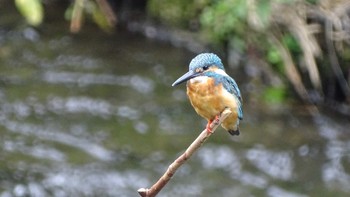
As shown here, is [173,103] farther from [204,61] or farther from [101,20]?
[204,61]

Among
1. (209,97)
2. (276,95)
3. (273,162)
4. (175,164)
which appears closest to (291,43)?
(276,95)

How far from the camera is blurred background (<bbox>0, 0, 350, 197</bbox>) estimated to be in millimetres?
4922

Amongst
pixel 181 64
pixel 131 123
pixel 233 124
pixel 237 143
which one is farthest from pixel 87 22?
pixel 233 124

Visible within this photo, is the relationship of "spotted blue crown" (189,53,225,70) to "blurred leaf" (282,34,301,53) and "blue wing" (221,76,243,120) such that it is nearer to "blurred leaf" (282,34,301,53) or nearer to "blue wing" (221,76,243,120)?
"blue wing" (221,76,243,120)

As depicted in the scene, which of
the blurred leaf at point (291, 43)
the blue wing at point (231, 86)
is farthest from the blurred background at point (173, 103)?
the blue wing at point (231, 86)

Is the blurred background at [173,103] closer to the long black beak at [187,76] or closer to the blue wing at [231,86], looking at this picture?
the blue wing at [231,86]

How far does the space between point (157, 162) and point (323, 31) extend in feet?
5.57

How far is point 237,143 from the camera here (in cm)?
537

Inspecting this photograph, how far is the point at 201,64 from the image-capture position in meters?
1.17

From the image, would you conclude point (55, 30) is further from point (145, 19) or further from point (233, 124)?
point (233, 124)

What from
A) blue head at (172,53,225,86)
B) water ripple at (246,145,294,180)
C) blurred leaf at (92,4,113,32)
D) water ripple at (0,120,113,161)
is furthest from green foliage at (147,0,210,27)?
blue head at (172,53,225,86)

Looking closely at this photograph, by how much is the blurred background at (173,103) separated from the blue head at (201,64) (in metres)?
3.58

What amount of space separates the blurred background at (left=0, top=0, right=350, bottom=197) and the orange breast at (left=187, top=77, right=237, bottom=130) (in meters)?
3.52

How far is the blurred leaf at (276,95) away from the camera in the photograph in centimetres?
589
